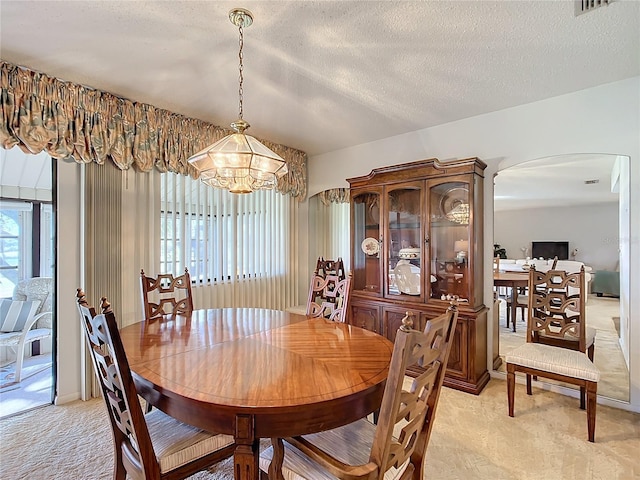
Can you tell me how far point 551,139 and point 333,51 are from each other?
2.09 metres

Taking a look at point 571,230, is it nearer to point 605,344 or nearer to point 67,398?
point 605,344

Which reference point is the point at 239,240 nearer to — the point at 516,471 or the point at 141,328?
the point at 141,328

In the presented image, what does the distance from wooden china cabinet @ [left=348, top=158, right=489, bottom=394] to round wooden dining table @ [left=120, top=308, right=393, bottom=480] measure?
1.43 meters

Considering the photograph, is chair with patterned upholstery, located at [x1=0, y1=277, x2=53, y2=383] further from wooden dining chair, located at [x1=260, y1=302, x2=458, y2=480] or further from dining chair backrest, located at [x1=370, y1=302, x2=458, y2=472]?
dining chair backrest, located at [x1=370, y1=302, x2=458, y2=472]

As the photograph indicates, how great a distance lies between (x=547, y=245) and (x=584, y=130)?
6.60 meters

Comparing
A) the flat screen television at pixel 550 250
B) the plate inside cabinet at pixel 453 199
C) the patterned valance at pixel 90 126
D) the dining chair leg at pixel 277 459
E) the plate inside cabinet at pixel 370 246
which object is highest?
the patterned valance at pixel 90 126

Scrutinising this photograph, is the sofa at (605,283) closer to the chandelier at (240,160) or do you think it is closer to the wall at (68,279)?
the chandelier at (240,160)

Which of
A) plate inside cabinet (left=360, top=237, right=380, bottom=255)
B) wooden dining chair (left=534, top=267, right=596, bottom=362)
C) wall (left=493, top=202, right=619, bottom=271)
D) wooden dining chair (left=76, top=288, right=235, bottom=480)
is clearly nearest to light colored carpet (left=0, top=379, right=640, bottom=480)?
wooden dining chair (left=534, top=267, right=596, bottom=362)

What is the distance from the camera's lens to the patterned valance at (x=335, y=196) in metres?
5.02

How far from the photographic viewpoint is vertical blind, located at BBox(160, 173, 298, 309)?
323 cm

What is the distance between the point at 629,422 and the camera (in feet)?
7.60

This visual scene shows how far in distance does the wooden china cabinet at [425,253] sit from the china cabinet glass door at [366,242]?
0.01 m

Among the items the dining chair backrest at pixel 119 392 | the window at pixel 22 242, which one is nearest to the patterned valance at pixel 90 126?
the window at pixel 22 242

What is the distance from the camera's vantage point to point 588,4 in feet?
5.43
